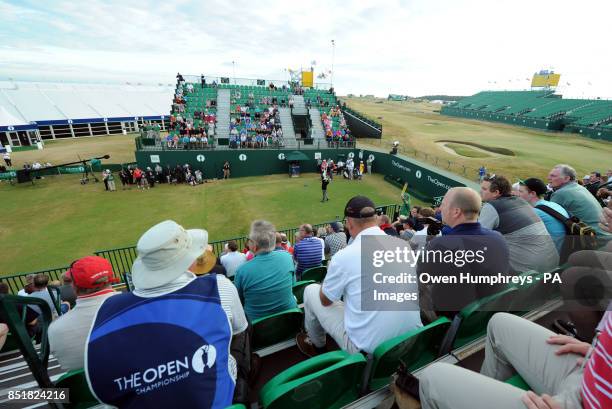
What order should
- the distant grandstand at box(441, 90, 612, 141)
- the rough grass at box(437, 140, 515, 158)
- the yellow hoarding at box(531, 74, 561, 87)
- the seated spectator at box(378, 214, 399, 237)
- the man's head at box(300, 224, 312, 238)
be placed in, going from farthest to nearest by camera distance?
A: 1. the yellow hoarding at box(531, 74, 561, 87)
2. the distant grandstand at box(441, 90, 612, 141)
3. the rough grass at box(437, 140, 515, 158)
4. the man's head at box(300, 224, 312, 238)
5. the seated spectator at box(378, 214, 399, 237)

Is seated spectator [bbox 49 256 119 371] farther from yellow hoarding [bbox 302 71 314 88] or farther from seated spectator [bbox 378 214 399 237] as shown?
yellow hoarding [bbox 302 71 314 88]

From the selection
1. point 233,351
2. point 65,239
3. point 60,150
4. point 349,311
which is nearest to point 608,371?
point 349,311

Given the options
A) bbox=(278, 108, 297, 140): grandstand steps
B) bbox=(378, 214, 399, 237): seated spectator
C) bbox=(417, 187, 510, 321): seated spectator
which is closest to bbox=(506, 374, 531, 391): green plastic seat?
bbox=(417, 187, 510, 321): seated spectator

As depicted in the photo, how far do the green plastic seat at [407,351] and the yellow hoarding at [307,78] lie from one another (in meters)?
36.8

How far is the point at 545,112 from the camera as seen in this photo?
169ft

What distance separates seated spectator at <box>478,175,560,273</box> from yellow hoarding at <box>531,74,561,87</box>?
315 feet

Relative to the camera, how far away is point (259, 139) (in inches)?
826

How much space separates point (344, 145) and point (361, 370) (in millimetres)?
20805

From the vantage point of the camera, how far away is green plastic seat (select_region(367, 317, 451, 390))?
2.07 m

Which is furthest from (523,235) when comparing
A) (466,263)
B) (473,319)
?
(473,319)

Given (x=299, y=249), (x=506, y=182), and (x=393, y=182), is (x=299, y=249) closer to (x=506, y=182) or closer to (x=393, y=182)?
(x=506, y=182)

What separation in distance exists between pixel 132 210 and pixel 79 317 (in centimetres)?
1313

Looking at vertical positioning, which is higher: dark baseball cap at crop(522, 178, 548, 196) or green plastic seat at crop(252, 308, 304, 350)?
dark baseball cap at crop(522, 178, 548, 196)

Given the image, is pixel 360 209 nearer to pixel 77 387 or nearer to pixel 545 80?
pixel 77 387
